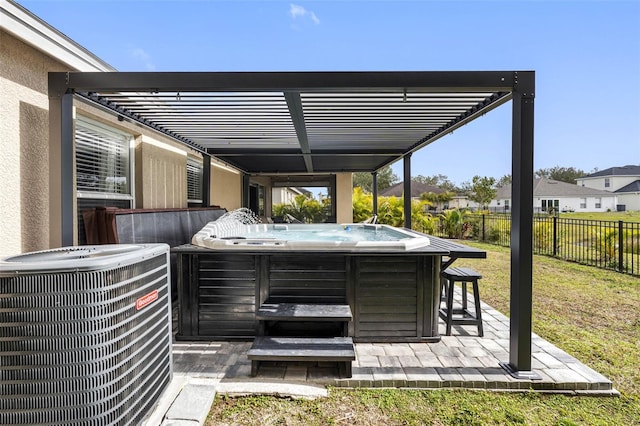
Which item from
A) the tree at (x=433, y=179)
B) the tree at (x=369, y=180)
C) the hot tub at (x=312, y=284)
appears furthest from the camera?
the tree at (x=433, y=179)

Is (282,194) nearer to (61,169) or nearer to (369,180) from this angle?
A: (61,169)

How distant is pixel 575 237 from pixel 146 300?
10550mm

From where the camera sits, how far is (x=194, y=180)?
23.6 ft

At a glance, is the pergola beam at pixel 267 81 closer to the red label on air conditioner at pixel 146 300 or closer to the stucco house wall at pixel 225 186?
the red label on air conditioner at pixel 146 300

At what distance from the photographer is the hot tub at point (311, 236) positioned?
3.30 metres

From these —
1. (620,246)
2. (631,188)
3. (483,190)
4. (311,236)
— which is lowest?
(620,246)

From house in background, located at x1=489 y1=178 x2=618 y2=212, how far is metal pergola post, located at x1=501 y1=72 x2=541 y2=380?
34600 millimetres

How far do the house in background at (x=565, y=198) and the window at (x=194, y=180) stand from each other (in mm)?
33345

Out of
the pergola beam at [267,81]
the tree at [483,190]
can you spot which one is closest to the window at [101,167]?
the pergola beam at [267,81]

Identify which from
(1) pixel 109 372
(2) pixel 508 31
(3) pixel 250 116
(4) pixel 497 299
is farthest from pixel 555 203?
(1) pixel 109 372

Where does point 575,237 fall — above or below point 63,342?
below

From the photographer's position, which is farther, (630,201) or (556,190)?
(630,201)

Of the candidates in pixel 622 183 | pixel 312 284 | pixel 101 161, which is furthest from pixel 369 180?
pixel 622 183

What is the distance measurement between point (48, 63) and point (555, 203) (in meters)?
40.2
